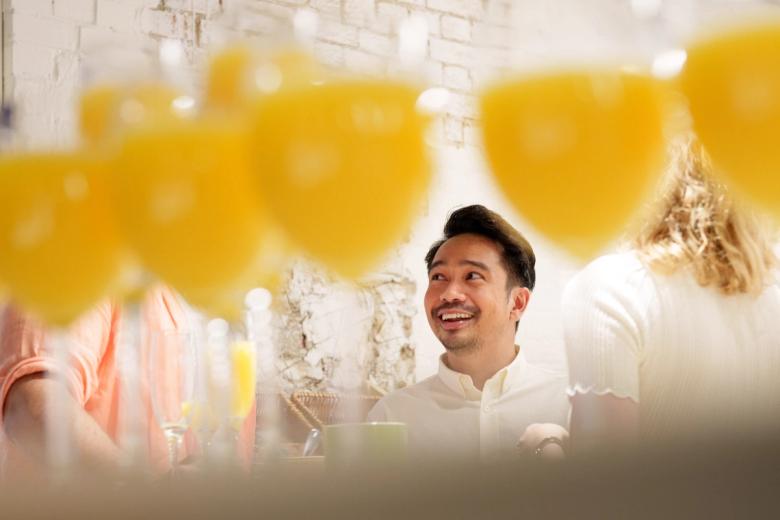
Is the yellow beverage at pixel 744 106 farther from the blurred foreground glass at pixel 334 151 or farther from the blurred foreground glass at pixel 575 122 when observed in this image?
the blurred foreground glass at pixel 334 151

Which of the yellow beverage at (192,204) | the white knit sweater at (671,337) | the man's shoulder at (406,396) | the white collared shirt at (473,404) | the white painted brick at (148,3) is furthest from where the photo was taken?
the white painted brick at (148,3)

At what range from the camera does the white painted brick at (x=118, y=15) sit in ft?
8.21

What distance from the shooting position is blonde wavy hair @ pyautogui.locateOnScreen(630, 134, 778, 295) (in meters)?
1.02

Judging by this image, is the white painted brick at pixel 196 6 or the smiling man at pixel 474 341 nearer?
the smiling man at pixel 474 341

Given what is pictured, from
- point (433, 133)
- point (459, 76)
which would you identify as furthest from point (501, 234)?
point (433, 133)

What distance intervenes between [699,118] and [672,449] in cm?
30

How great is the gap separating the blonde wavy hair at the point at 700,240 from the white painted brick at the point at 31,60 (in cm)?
188

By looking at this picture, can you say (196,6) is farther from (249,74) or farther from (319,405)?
(249,74)

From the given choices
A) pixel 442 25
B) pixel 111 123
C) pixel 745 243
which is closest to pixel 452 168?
pixel 442 25

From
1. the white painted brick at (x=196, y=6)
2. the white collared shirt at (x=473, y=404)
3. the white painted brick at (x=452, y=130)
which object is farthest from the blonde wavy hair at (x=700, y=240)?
the white painted brick at (x=196, y=6)

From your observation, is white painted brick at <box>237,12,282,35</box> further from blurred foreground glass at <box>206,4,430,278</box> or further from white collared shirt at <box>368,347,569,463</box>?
white collared shirt at <box>368,347,569,463</box>

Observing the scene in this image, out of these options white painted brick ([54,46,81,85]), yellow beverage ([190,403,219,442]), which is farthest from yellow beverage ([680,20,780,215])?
white painted brick ([54,46,81,85])

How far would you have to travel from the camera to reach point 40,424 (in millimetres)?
1049

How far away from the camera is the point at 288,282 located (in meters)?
2.86
